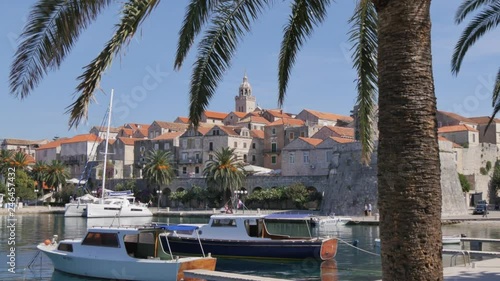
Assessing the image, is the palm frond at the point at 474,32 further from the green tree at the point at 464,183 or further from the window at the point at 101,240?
the green tree at the point at 464,183

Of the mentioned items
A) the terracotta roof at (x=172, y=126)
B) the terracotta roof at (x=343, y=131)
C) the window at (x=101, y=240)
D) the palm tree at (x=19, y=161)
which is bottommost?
the window at (x=101, y=240)

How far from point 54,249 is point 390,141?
64.3ft

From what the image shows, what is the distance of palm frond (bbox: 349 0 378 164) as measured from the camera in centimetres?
878

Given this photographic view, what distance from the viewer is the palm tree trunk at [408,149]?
481 cm

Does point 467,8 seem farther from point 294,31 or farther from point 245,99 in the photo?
point 245,99

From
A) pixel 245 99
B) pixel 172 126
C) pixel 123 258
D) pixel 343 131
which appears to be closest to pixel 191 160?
pixel 172 126

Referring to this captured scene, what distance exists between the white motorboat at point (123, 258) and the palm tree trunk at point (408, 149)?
13.3 metres

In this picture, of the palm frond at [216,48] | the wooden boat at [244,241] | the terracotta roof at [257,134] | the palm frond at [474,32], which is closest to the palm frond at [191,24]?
the palm frond at [216,48]

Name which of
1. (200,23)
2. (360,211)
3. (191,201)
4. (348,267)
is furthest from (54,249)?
(191,201)

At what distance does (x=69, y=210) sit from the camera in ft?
200

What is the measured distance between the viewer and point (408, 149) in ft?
16.0

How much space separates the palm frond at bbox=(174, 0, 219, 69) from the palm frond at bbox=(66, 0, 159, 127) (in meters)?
1.27

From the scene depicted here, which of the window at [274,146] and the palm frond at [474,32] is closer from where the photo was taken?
the palm frond at [474,32]

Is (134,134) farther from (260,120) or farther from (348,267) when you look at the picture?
(348,267)
